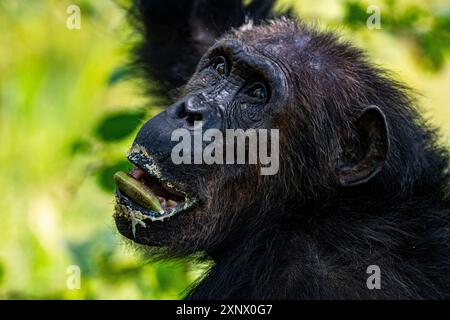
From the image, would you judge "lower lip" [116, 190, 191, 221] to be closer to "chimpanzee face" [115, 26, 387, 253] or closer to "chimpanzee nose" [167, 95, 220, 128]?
"chimpanzee face" [115, 26, 387, 253]

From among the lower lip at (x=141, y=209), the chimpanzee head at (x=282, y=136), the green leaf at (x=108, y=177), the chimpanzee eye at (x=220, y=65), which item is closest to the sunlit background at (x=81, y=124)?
the green leaf at (x=108, y=177)

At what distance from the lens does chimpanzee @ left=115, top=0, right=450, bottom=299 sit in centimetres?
612

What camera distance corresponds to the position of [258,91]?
21.3 ft

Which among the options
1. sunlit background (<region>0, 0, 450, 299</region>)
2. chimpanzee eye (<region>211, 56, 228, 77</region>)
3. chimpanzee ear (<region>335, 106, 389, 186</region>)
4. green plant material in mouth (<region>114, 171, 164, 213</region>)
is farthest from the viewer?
sunlit background (<region>0, 0, 450, 299</region>)

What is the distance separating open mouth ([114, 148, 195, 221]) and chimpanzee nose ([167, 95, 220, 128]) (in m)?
0.38

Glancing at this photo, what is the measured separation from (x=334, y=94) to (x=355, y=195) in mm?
769

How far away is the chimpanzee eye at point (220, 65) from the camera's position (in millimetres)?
6656

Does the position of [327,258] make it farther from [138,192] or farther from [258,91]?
[138,192]

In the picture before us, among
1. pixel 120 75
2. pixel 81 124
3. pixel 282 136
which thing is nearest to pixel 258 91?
pixel 282 136

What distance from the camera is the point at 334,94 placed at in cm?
664

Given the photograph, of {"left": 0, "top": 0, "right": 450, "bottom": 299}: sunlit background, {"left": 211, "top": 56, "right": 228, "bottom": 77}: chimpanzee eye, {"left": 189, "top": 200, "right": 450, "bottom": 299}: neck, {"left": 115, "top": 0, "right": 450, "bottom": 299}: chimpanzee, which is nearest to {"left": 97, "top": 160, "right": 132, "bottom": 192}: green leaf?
{"left": 0, "top": 0, "right": 450, "bottom": 299}: sunlit background

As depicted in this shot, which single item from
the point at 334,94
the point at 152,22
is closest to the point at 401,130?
the point at 334,94

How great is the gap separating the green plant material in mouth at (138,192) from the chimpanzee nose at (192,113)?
1.68ft
